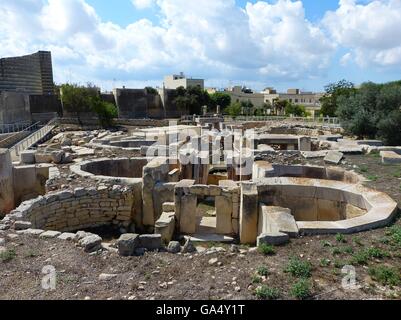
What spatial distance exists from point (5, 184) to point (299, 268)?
9.13m

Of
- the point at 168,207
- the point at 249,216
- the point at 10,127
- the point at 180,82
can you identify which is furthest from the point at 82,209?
the point at 180,82

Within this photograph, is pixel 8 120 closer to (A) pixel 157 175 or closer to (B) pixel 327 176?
(A) pixel 157 175

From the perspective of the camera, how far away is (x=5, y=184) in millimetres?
10398

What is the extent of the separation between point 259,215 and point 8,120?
85.1ft

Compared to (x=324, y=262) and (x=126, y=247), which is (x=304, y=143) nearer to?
(x=324, y=262)

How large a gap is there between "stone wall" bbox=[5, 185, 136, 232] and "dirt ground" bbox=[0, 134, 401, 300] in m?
1.59

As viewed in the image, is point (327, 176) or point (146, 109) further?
point (146, 109)

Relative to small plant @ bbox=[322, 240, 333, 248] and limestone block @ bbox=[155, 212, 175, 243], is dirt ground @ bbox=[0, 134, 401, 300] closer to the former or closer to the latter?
small plant @ bbox=[322, 240, 333, 248]

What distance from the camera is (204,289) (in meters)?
4.20

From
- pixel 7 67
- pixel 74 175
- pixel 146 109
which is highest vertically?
pixel 7 67

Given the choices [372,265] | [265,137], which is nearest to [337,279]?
[372,265]

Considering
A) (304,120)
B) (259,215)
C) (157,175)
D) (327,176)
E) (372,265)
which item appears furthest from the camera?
(304,120)
